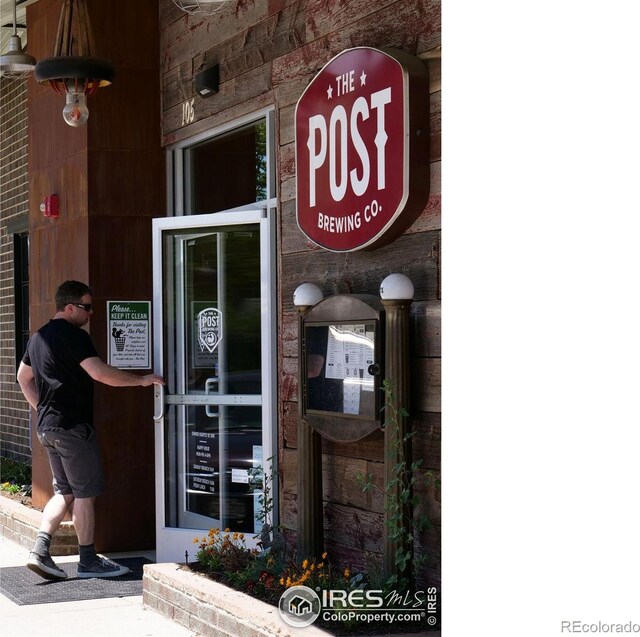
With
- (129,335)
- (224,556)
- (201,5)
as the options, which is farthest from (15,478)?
(201,5)

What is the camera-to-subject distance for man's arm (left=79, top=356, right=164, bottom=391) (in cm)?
663

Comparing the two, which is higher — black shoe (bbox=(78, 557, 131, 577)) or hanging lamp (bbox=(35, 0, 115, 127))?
hanging lamp (bbox=(35, 0, 115, 127))

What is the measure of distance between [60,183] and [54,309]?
0.97 metres

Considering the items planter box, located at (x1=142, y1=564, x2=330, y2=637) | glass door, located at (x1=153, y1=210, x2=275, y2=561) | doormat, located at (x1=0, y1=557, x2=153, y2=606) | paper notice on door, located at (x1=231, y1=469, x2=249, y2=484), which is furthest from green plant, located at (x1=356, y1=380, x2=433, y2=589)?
doormat, located at (x1=0, y1=557, x2=153, y2=606)

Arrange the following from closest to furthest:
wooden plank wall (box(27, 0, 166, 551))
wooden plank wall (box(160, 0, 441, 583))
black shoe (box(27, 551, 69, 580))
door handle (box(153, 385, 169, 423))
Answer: wooden plank wall (box(160, 0, 441, 583)) → black shoe (box(27, 551, 69, 580)) → door handle (box(153, 385, 169, 423)) → wooden plank wall (box(27, 0, 166, 551))

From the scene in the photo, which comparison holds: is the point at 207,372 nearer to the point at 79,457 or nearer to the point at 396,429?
the point at 79,457

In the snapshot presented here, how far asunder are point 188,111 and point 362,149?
2.48 meters

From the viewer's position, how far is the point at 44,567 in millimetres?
6602

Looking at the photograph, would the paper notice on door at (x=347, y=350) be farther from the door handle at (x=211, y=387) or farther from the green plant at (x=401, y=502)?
the door handle at (x=211, y=387)

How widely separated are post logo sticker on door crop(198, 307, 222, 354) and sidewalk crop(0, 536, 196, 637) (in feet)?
5.46

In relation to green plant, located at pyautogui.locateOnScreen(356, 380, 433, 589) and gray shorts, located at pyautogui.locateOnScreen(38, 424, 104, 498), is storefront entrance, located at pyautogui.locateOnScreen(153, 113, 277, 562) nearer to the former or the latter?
gray shorts, located at pyautogui.locateOnScreen(38, 424, 104, 498)
